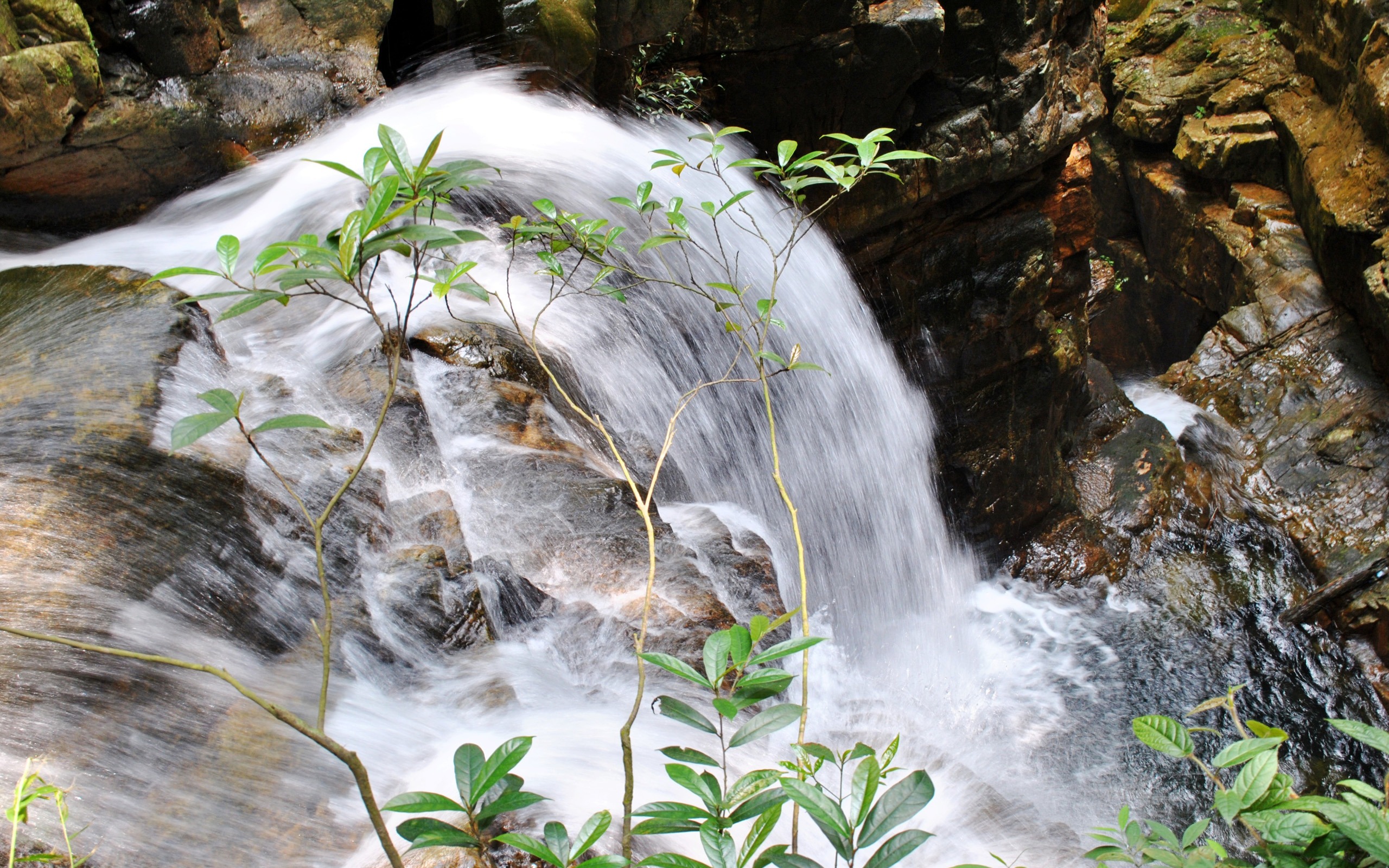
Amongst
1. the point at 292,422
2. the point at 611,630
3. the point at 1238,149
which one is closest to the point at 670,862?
the point at 292,422

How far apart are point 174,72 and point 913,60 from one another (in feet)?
12.7

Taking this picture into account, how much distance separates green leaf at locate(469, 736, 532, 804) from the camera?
106 cm

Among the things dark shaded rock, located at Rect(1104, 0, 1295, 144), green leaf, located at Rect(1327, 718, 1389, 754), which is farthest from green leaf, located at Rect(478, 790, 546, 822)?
dark shaded rock, located at Rect(1104, 0, 1295, 144)

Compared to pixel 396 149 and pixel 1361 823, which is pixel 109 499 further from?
pixel 1361 823

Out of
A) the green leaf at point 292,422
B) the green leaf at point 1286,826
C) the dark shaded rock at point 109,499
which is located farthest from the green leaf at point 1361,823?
the dark shaded rock at point 109,499

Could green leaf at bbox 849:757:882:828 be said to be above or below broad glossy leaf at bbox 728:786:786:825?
above

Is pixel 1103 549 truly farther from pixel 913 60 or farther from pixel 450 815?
pixel 450 815

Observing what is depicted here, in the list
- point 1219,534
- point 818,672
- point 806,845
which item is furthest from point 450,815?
point 1219,534

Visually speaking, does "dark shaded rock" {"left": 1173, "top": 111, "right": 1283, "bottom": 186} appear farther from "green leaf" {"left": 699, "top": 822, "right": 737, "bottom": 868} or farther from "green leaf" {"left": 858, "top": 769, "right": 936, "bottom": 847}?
"green leaf" {"left": 699, "top": 822, "right": 737, "bottom": 868}

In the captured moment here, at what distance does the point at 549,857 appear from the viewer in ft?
3.23

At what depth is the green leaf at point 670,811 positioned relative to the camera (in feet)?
3.44

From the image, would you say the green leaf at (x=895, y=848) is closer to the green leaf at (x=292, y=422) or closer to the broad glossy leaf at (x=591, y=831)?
the broad glossy leaf at (x=591, y=831)

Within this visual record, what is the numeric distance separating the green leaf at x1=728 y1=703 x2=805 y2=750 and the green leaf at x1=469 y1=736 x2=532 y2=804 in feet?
0.93

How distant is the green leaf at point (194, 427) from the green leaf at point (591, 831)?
0.69 meters
